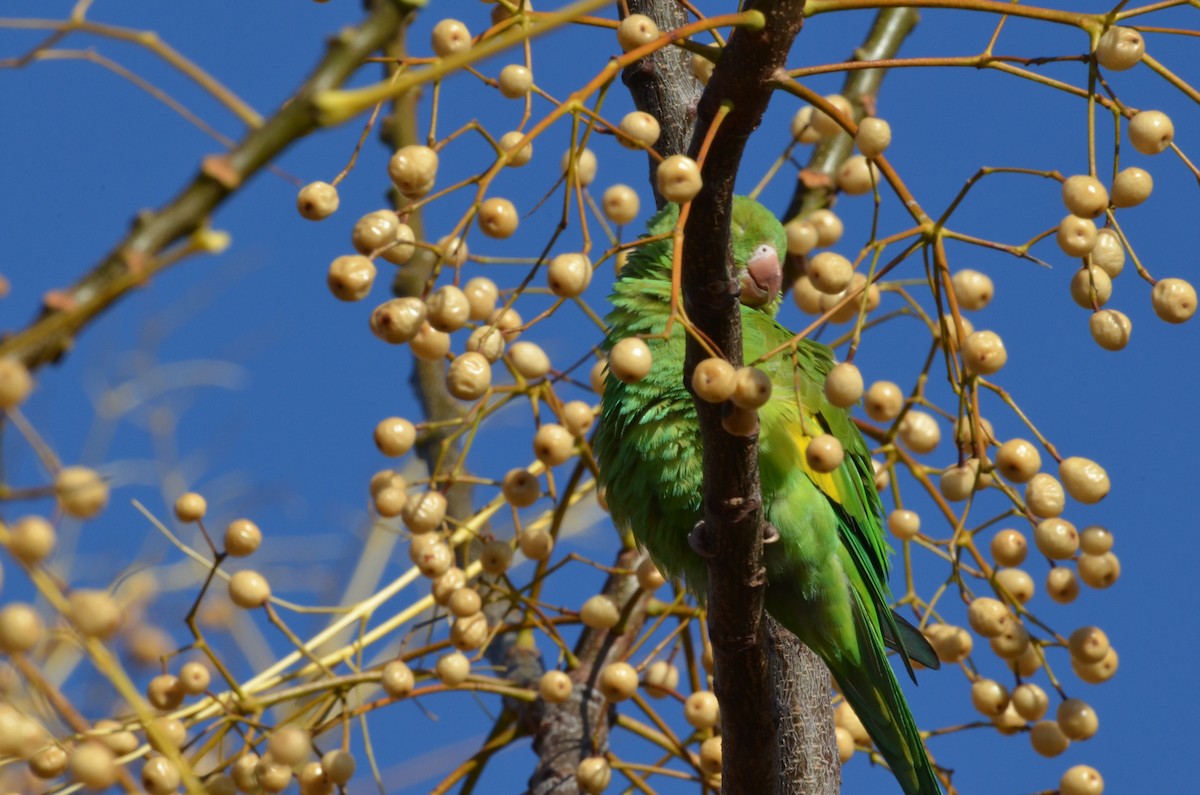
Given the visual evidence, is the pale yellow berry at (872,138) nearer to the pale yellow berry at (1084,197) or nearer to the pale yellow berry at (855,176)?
the pale yellow berry at (1084,197)

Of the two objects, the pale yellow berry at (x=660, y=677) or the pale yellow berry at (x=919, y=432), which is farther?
the pale yellow berry at (x=660, y=677)

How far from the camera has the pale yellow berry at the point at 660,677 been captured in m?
2.87

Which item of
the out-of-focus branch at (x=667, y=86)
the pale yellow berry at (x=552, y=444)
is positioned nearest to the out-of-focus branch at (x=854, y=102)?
the out-of-focus branch at (x=667, y=86)

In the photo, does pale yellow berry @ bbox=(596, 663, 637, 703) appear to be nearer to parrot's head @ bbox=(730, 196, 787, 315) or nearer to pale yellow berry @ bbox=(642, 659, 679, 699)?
pale yellow berry @ bbox=(642, 659, 679, 699)

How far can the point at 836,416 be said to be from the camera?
105 inches

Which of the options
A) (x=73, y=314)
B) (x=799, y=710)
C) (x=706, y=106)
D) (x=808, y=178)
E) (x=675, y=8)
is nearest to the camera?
(x=73, y=314)

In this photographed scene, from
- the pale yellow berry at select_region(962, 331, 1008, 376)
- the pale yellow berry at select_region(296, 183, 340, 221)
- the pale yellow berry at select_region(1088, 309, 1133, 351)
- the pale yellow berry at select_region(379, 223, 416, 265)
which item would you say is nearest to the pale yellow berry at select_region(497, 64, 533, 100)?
the pale yellow berry at select_region(379, 223, 416, 265)

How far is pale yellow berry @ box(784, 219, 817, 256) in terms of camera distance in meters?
2.94

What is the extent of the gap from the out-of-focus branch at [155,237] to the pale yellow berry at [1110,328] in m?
1.35

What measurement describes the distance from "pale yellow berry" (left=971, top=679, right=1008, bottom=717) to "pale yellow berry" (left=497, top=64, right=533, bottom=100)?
1368 millimetres

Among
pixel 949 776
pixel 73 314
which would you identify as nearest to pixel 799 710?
pixel 949 776

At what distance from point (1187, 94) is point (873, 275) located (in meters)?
0.47

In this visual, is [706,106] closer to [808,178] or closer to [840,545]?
[840,545]

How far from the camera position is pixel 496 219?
6.44ft
